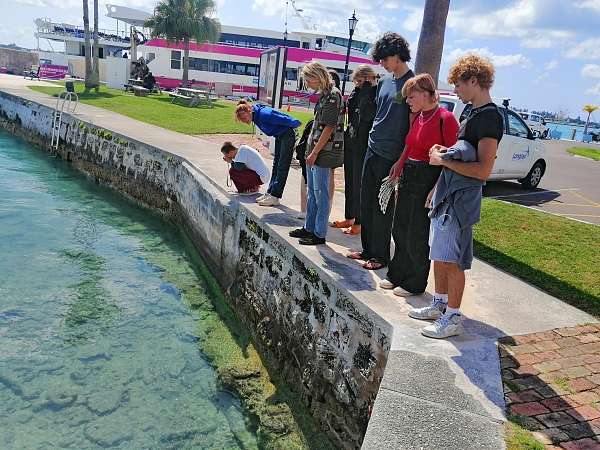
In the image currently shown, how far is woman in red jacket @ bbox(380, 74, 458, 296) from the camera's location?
3.80 meters

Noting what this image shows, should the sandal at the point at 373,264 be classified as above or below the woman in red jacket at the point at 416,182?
below

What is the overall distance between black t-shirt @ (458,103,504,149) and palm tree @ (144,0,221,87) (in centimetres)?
3376

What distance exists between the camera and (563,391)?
10.5 ft

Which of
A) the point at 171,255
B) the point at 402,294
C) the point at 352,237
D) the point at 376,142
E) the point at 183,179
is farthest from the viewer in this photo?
the point at 183,179

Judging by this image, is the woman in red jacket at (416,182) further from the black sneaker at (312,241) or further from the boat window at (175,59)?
the boat window at (175,59)

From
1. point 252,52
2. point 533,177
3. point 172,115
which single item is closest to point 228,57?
point 252,52

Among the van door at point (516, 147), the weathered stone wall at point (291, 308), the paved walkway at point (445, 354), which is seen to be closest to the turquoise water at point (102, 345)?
the weathered stone wall at point (291, 308)

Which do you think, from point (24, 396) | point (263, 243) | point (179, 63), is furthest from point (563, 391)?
point (179, 63)

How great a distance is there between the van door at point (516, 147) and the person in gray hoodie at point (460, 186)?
26.0 ft

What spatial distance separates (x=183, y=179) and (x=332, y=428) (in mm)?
6741

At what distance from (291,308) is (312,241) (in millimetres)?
702

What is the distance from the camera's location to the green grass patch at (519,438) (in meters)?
2.61

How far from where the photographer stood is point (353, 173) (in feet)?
18.9

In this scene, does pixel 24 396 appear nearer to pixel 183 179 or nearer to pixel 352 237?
pixel 352 237
